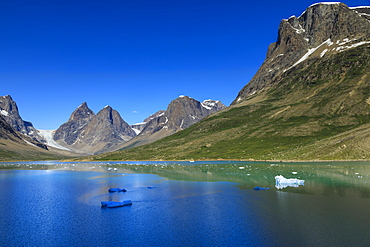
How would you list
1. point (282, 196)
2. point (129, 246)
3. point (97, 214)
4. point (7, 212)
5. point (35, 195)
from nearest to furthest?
point (129, 246) < point (97, 214) < point (7, 212) < point (282, 196) < point (35, 195)

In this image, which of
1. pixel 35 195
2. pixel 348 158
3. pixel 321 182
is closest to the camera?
pixel 35 195

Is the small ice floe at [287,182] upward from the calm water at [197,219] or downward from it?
upward

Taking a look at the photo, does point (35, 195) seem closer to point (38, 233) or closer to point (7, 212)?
point (7, 212)

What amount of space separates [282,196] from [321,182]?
22831 mm

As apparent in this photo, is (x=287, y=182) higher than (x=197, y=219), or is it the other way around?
(x=287, y=182)

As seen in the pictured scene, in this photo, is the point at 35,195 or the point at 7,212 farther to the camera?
the point at 35,195

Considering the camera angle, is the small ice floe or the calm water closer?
the calm water

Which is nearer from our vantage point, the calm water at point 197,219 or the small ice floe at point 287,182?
the calm water at point 197,219

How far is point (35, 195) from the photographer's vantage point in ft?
227

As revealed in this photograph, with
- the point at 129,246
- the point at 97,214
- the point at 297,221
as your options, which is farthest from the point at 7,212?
the point at 297,221

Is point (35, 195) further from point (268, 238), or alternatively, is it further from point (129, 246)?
point (268, 238)

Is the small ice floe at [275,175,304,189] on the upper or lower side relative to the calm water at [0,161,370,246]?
upper

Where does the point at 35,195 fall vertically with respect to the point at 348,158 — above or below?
below

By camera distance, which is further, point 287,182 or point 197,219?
point 287,182
